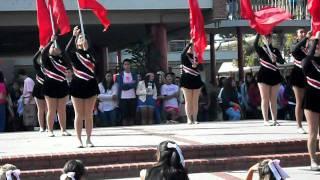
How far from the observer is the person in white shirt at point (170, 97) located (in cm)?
1594

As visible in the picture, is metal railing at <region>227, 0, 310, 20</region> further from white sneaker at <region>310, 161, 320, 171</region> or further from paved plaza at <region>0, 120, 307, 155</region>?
white sneaker at <region>310, 161, 320, 171</region>

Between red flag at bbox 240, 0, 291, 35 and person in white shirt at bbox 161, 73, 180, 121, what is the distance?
405 cm

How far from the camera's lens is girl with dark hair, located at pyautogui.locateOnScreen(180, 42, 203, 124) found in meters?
13.3

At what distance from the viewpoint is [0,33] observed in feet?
76.1

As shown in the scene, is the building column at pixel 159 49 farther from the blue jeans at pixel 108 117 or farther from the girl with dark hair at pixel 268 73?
the girl with dark hair at pixel 268 73

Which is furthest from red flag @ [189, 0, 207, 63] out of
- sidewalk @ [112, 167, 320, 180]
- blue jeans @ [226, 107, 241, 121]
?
sidewalk @ [112, 167, 320, 180]

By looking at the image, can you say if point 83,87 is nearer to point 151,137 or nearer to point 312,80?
point 151,137

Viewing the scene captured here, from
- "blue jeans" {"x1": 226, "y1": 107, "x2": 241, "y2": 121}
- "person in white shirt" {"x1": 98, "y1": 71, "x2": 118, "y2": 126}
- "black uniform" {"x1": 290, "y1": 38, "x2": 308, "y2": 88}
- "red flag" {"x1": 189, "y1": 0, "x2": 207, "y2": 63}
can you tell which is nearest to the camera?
"black uniform" {"x1": 290, "y1": 38, "x2": 308, "y2": 88}

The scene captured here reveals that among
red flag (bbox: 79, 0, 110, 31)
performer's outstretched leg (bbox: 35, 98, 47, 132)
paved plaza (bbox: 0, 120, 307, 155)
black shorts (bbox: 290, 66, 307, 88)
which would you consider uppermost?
red flag (bbox: 79, 0, 110, 31)

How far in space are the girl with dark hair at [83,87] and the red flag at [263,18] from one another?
3659mm

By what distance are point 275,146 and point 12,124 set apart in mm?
8420

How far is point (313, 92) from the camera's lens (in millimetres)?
8734

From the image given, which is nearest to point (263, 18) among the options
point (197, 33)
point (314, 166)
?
point (197, 33)

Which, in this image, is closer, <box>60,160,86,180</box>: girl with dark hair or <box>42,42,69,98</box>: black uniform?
<box>60,160,86,180</box>: girl with dark hair
